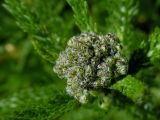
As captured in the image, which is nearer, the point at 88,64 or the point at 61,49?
the point at 88,64

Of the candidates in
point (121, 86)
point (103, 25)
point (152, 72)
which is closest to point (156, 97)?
point (152, 72)

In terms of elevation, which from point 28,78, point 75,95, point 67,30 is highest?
point 28,78

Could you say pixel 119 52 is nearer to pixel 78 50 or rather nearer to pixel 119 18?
pixel 78 50

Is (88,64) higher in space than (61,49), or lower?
lower

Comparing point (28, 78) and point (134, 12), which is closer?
point (134, 12)
